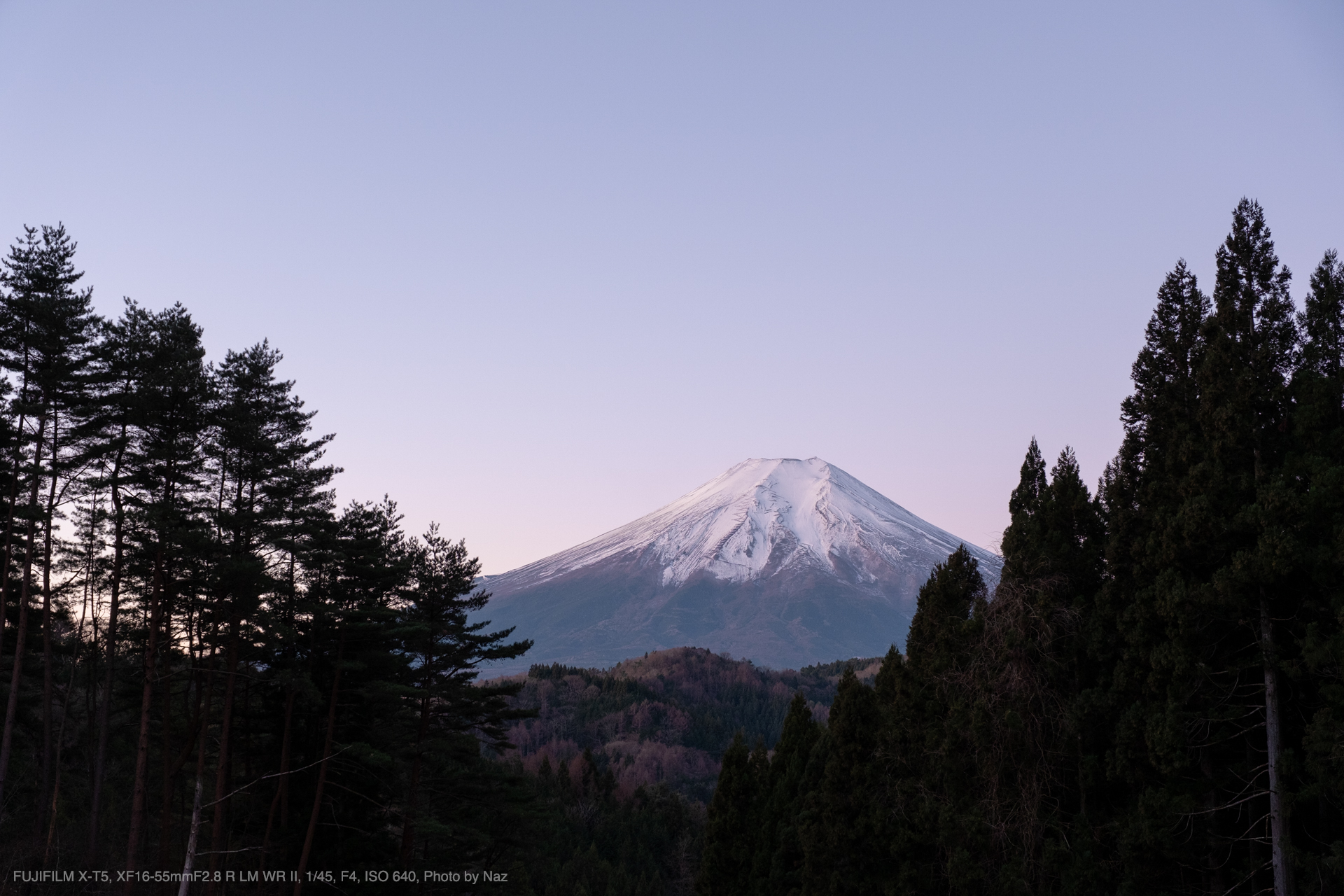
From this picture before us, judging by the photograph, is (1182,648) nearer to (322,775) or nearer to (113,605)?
(322,775)

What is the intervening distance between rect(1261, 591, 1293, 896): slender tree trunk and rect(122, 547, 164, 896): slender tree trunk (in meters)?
17.4

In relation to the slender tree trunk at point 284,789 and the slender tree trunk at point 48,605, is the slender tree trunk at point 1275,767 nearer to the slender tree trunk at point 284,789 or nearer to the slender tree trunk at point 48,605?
the slender tree trunk at point 284,789

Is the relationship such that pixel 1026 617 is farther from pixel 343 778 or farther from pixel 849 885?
pixel 343 778

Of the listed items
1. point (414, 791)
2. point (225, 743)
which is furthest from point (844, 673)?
point (225, 743)

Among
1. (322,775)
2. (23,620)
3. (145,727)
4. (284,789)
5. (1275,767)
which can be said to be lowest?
(284,789)

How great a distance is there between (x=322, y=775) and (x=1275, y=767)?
1713cm

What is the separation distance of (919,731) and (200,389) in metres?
16.2

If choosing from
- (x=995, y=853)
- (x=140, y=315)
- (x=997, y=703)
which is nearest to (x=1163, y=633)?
(x=997, y=703)

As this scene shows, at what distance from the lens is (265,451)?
20.8 metres

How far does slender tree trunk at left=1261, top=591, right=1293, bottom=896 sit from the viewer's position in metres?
12.5

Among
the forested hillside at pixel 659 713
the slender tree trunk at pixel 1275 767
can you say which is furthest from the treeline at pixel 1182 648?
the forested hillside at pixel 659 713

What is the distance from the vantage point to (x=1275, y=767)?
41.7 feet

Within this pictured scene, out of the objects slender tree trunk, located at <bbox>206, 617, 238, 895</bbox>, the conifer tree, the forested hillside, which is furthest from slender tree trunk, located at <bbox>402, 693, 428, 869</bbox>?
the forested hillside

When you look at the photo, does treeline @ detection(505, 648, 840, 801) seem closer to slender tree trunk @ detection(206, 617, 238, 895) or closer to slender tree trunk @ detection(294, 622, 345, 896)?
slender tree trunk @ detection(294, 622, 345, 896)
